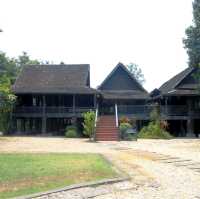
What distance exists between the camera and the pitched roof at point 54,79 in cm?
4325

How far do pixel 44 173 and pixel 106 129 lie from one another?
2410cm

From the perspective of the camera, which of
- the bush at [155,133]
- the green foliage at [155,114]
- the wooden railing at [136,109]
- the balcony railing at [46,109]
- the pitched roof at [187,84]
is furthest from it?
the pitched roof at [187,84]

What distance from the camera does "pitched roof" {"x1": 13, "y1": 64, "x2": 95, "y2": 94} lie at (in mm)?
43250

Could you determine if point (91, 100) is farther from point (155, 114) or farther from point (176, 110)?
point (176, 110)

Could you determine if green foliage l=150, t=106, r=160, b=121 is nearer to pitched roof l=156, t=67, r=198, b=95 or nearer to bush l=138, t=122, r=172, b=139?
bush l=138, t=122, r=172, b=139

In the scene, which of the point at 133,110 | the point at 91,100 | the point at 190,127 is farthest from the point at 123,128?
the point at 91,100

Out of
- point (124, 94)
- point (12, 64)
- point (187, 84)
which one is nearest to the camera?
point (187, 84)

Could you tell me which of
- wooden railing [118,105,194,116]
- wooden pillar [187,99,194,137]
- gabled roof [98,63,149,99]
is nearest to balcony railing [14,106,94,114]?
wooden railing [118,105,194,116]

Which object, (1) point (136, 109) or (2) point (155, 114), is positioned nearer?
(2) point (155, 114)

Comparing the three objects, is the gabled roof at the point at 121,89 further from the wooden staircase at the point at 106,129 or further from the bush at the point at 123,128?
the bush at the point at 123,128

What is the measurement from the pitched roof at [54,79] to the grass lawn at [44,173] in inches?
910

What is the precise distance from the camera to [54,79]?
4597cm

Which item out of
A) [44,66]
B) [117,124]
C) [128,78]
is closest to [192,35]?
[128,78]

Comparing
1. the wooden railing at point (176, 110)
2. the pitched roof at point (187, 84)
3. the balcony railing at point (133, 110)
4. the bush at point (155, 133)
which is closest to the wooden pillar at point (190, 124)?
the balcony railing at point (133, 110)
